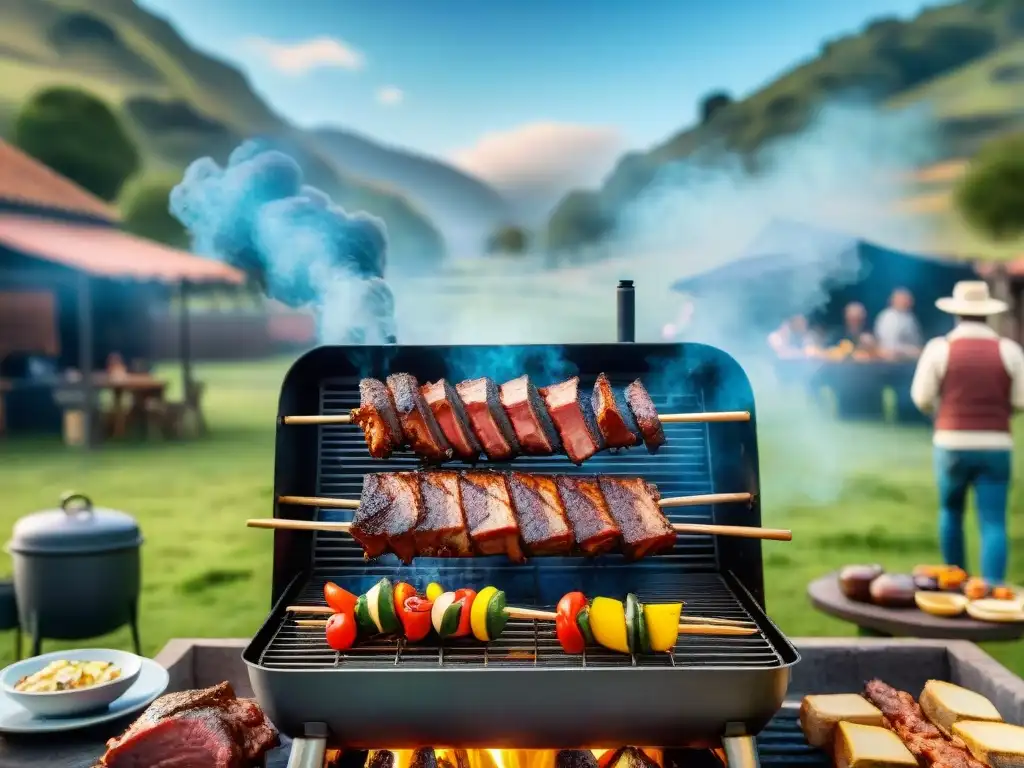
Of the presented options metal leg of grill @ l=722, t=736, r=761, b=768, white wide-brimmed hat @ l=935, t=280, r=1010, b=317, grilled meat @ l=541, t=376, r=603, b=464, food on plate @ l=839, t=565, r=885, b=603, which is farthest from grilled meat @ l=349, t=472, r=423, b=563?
white wide-brimmed hat @ l=935, t=280, r=1010, b=317

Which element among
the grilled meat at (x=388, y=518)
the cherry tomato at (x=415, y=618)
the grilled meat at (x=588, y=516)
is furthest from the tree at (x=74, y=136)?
the cherry tomato at (x=415, y=618)

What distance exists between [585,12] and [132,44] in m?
41.8

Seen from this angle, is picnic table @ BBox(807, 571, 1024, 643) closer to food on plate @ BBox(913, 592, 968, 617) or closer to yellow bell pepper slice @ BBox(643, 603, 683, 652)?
food on plate @ BBox(913, 592, 968, 617)

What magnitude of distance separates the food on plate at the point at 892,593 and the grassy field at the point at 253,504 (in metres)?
1.59

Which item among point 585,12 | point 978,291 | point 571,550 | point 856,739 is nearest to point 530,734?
point 571,550

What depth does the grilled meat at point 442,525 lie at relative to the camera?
2.77 metres

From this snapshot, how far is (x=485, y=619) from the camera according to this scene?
2.58 m

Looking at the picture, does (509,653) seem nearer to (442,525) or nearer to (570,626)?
(570,626)

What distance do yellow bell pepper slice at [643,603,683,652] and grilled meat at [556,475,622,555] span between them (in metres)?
0.36

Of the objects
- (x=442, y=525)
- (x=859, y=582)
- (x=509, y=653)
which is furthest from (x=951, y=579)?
(x=442, y=525)

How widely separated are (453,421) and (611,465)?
0.70 m

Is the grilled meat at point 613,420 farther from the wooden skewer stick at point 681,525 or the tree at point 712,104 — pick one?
the tree at point 712,104

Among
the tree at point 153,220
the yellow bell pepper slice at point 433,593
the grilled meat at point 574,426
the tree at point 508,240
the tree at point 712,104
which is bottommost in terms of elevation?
the yellow bell pepper slice at point 433,593

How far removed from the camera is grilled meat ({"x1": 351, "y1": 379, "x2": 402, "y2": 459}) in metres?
2.96
